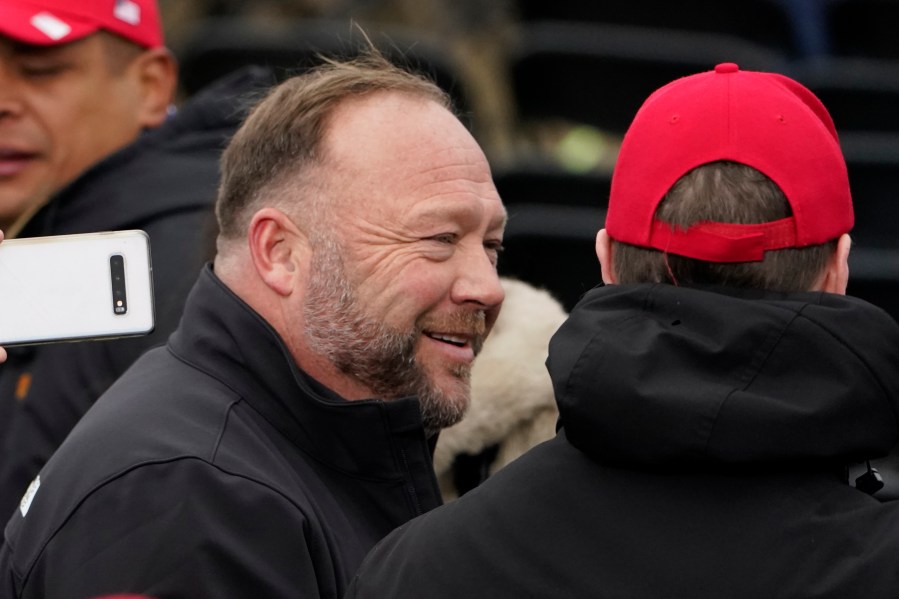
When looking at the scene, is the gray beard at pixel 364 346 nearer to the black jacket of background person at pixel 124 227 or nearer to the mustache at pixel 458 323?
the mustache at pixel 458 323

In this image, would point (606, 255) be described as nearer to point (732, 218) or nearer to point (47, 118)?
point (732, 218)

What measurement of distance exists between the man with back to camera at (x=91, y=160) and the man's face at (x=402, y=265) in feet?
1.59

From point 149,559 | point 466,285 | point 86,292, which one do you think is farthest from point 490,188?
point 149,559

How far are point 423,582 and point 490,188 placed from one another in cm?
122

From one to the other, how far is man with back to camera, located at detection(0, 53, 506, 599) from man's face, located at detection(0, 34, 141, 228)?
30.7 inches

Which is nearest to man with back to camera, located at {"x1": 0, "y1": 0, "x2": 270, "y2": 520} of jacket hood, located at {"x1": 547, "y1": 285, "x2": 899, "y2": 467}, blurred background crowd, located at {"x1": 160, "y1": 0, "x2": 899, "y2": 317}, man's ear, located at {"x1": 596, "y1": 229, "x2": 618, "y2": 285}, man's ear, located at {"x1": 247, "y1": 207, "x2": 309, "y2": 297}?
man's ear, located at {"x1": 247, "y1": 207, "x2": 309, "y2": 297}

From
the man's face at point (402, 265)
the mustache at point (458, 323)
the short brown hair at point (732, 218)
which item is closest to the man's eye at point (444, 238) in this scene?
the man's face at point (402, 265)

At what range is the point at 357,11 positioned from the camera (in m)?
6.94

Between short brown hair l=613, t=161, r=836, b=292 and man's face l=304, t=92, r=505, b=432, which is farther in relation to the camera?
man's face l=304, t=92, r=505, b=432

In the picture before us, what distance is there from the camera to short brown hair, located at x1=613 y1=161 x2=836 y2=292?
1.76 metres

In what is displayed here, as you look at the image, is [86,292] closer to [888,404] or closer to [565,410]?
[565,410]

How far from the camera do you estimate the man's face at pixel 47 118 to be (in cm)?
340

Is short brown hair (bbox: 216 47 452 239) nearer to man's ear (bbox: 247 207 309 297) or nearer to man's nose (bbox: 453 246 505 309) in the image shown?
man's ear (bbox: 247 207 309 297)

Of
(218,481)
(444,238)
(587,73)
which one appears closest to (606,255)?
(218,481)
